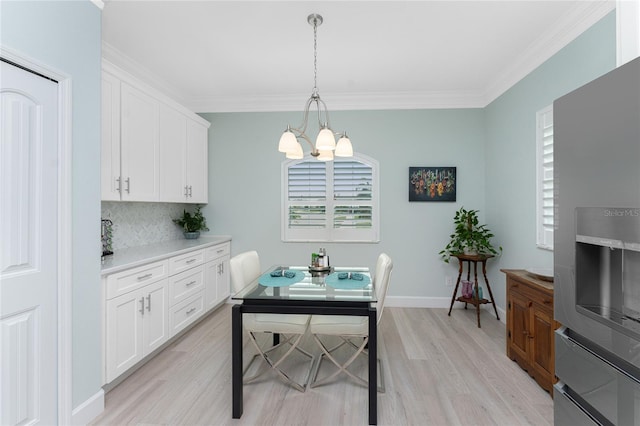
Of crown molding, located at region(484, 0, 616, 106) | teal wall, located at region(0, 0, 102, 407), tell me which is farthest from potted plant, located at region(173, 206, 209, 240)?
crown molding, located at region(484, 0, 616, 106)

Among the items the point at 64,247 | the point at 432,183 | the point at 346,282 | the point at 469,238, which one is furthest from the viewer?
the point at 432,183

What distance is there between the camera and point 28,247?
67.2 inches

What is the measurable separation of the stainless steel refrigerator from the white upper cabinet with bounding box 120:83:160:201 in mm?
3098

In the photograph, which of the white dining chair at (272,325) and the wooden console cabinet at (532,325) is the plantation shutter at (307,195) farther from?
the wooden console cabinet at (532,325)

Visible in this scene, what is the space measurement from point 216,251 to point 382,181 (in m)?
2.40

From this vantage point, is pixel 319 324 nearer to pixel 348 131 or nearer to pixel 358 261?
pixel 358 261

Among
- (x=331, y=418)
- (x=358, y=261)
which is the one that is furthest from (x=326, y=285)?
(x=358, y=261)

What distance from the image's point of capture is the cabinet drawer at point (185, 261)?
3.06 metres

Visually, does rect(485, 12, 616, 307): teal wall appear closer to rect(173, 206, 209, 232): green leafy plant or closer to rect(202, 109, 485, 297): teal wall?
rect(202, 109, 485, 297): teal wall

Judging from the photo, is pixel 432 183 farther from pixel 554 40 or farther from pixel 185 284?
pixel 185 284

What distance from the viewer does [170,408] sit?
85.0 inches

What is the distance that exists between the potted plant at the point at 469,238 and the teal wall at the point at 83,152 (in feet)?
12.0

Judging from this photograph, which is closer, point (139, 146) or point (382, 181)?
point (139, 146)

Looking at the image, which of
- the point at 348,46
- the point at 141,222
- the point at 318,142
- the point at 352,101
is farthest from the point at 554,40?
the point at 141,222
